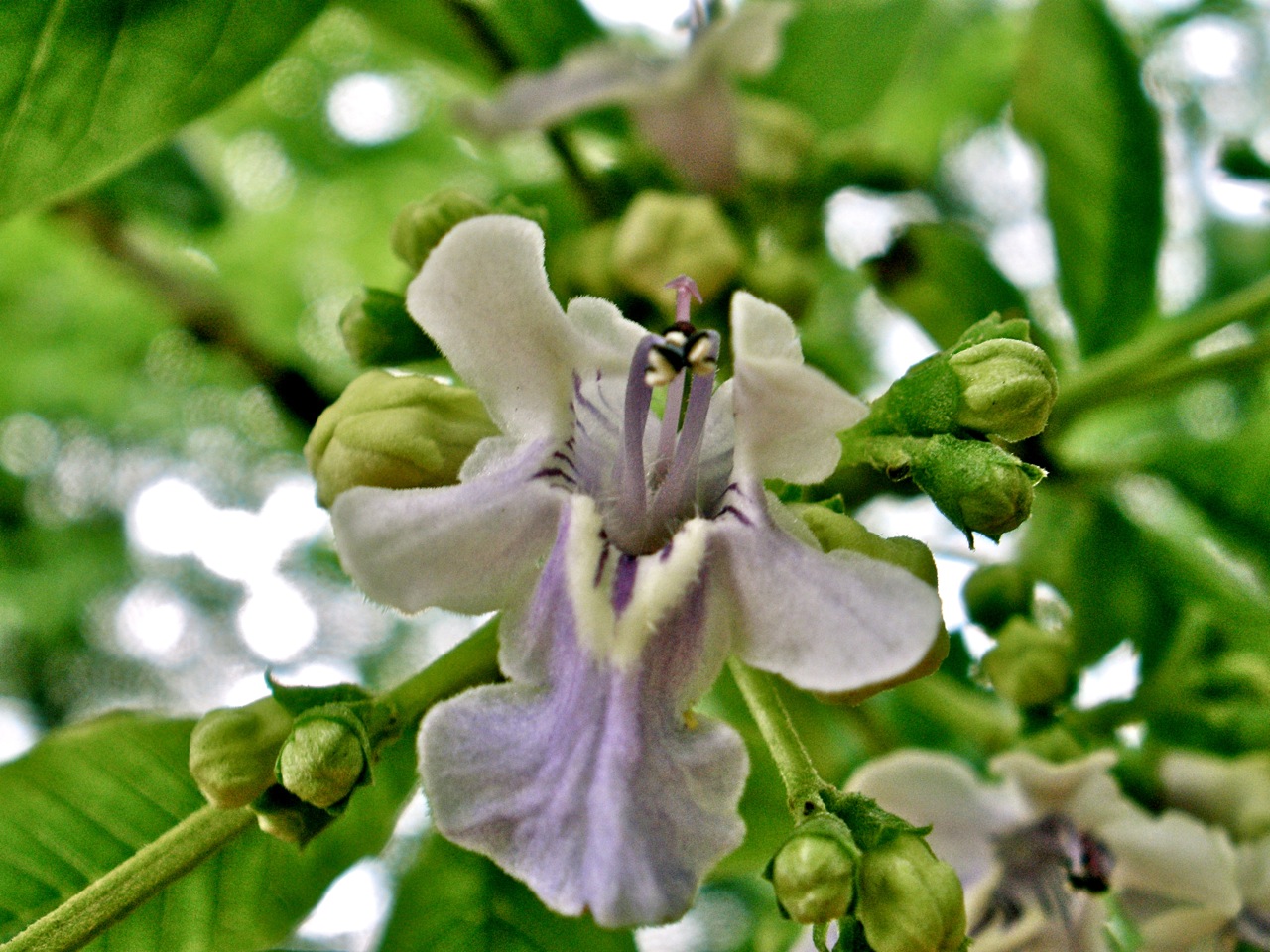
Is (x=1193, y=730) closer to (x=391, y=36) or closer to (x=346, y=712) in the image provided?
(x=346, y=712)

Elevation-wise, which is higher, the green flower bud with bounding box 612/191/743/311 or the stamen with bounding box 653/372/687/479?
the stamen with bounding box 653/372/687/479

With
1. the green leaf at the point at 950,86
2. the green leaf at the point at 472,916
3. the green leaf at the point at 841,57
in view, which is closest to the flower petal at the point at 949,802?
the green leaf at the point at 472,916

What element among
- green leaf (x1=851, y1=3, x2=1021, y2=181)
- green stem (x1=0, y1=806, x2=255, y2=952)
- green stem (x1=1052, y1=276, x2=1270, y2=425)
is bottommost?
green leaf (x1=851, y1=3, x2=1021, y2=181)

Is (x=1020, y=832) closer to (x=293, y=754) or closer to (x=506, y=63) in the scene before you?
(x=293, y=754)

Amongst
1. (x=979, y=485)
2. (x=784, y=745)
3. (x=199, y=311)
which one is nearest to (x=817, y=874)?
(x=784, y=745)

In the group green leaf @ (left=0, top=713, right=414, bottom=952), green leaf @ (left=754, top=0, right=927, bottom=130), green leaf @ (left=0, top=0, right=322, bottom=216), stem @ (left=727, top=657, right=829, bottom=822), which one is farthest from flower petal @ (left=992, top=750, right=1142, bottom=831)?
green leaf @ (left=754, top=0, right=927, bottom=130)

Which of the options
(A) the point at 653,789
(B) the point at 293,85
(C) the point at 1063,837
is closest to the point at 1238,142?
(C) the point at 1063,837

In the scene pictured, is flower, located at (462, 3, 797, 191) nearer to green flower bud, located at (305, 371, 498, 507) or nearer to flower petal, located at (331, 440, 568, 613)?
green flower bud, located at (305, 371, 498, 507)
